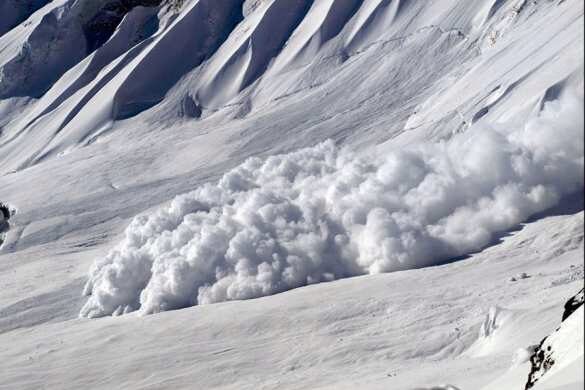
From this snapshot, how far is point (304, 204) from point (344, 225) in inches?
126

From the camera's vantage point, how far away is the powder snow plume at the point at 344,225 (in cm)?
4150

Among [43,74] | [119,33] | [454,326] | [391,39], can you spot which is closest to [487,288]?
[454,326]

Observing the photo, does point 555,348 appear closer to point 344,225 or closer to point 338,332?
point 338,332

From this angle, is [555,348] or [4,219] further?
[4,219]

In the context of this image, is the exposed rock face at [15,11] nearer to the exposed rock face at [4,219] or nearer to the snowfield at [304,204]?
the snowfield at [304,204]

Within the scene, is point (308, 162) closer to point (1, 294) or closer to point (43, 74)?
point (1, 294)

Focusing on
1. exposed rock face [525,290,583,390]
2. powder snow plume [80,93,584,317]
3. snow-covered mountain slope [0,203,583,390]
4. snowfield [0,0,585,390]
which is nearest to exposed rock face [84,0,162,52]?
snowfield [0,0,585,390]

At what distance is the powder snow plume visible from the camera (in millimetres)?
41500

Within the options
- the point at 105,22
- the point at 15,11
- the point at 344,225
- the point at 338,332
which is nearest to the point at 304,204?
the point at 344,225

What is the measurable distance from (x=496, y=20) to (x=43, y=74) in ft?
152

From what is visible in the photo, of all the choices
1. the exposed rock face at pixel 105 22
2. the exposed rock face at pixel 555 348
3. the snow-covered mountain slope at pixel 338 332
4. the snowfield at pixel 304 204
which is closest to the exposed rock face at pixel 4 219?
the snowfield at pixel 304 204

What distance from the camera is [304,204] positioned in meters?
49.2

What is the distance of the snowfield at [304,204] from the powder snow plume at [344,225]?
0.12 metres

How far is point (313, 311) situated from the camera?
3853 centimetres
